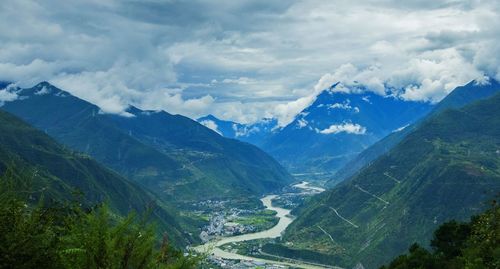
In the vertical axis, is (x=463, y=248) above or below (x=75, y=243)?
below

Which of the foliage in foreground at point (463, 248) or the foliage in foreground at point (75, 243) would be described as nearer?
the foliage in foreground at point (75, 243)

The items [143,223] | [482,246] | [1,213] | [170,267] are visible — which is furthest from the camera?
[482,246]

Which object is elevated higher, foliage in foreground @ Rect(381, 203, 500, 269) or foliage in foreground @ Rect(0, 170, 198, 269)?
foliage in foreground @ Rect(0, 170, 198, 269)

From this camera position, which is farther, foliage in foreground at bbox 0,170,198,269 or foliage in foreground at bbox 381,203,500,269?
foliage in foreground at bbox 381,203,500,269

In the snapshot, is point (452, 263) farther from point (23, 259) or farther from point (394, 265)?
point (23, 259)

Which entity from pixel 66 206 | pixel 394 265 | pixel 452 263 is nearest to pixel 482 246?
pixel 452 263
